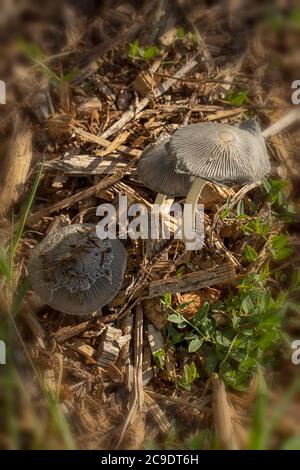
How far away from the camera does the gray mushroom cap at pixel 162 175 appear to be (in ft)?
7.98

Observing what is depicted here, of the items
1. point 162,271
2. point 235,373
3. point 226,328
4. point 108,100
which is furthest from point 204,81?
point 235,373

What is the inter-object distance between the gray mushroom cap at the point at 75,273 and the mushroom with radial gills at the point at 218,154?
1.83 ft

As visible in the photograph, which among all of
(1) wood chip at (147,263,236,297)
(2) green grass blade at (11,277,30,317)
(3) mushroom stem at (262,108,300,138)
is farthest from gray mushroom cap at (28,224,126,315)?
(3) mushroom stem at (262,108,300,138)

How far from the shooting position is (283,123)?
10.0ft

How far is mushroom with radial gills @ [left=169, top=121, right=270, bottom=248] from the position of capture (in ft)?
6.98

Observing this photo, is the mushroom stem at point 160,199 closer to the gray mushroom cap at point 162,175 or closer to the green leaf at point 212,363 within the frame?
the gray mushroom cap at point 162,175

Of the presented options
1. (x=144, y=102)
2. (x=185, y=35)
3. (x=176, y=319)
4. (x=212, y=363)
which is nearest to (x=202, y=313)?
(x=176, y=319)

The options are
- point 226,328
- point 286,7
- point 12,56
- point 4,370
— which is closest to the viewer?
point 4,370

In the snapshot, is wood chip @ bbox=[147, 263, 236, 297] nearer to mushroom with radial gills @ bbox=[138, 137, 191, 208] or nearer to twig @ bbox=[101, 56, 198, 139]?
mushroom with radial gills @ bbox=[138, 137, 191, 208]

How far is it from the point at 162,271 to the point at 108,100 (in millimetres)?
1133

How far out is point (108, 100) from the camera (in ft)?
10.0

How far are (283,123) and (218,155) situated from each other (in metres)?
1.08

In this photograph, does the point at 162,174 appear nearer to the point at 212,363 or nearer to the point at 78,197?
the point at 78,197
